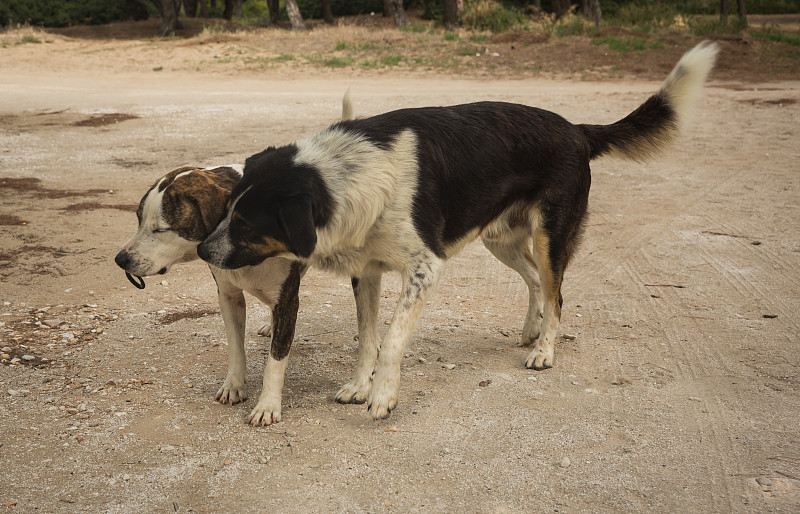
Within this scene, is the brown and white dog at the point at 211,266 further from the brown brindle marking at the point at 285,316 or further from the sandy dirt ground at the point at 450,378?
the sandy dirt ground at the point at 450,378

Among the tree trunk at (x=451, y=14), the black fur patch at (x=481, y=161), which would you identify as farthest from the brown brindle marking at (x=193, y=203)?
the tree trunk at (x=451, y=14)

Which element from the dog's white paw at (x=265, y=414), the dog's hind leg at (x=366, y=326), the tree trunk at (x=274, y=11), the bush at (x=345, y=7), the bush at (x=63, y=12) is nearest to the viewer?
the dog's white paw at (x=265, y=414)

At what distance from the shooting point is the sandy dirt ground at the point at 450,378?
363 cm

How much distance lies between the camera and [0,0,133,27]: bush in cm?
3522

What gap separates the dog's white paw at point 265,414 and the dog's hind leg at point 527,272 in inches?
78.9

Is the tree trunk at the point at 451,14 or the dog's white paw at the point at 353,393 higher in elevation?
the tree trunk at the point at 451,14

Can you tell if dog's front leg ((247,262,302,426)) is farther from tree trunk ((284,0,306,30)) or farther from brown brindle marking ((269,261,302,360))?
tree trunk ((284,0,306,30))

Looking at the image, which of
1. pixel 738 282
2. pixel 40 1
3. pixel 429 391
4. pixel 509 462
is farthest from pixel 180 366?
pixel 40 1

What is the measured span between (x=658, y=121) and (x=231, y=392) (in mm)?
3450

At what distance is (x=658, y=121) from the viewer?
5383 mm

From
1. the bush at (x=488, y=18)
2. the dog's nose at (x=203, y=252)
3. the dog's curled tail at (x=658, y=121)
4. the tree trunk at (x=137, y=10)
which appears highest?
the tree trunk at (x=137, y=10)

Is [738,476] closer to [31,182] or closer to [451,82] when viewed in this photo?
[31,182]

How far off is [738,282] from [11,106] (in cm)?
1405

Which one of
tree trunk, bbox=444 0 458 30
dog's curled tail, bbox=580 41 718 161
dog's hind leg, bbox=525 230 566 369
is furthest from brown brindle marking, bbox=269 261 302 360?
tree trunk, bbox=444 0 458 30
